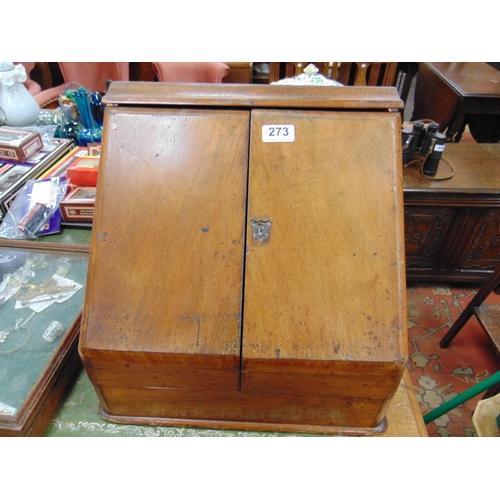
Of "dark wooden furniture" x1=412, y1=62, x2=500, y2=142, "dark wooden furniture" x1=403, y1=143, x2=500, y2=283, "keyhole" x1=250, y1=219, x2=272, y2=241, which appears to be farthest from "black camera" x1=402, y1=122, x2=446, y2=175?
"keyhole" x1=250, y1=219, x2=272, y2=241

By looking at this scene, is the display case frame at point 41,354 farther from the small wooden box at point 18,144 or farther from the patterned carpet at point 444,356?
the patterned carpet at point 444,356

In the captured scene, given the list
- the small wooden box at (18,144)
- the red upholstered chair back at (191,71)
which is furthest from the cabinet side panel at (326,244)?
the red upholstered chair back at (191,71)

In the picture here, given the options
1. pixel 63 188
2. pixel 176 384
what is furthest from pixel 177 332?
pixel 63 188

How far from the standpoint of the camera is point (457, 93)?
94.0 inches

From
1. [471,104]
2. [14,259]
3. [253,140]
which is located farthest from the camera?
[471,104]

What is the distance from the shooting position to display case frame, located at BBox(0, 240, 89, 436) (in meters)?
0.87

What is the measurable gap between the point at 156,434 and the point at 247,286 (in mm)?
479

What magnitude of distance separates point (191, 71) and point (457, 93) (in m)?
1.99

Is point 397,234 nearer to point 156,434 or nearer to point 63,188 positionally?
point 156,434

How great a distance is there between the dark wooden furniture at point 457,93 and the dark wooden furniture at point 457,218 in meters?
0.50

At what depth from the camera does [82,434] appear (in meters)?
0.92

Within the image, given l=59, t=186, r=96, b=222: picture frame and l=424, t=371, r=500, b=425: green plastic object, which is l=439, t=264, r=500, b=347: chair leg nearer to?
l=424, t=371, r=500, b=425: green plastic object

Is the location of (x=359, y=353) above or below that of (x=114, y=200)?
below

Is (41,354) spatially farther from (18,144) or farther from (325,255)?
(18,144)
